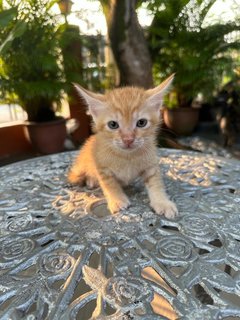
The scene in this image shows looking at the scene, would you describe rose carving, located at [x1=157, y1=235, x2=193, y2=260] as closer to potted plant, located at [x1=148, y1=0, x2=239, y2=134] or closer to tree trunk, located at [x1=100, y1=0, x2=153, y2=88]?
tree trunk, located at [x1=100, y1=0, x2=153, y2=88]

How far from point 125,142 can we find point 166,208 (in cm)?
22

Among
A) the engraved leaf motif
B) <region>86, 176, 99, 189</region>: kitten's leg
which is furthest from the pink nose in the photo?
the engraved leaf motif

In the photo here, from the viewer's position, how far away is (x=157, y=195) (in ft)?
2.58

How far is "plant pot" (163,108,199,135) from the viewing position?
257 cm

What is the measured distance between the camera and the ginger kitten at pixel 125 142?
793 mm

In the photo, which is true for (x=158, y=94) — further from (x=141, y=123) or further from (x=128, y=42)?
(x=128, y=42)

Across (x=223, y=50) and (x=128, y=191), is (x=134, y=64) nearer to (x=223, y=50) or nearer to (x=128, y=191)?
(x=223, y=50)

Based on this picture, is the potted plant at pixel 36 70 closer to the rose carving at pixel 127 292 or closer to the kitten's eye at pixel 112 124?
the kitten's eye at pixel 112 124

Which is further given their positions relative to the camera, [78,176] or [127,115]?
[78,176]

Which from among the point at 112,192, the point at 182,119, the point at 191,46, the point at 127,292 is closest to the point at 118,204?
the point at 112,192

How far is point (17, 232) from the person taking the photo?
0.67 m

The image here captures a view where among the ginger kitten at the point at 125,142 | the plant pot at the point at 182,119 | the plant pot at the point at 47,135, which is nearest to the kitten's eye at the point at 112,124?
the ginger kitten at the point at 125,142

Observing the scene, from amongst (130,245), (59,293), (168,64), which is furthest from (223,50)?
(59,293)

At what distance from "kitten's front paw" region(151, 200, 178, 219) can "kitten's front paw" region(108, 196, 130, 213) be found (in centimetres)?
8
